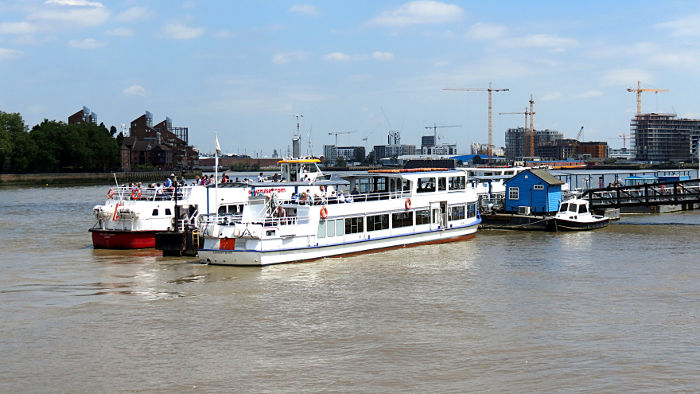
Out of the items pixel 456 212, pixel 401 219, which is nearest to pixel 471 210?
pixel 456 212

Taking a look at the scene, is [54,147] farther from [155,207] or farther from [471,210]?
[471,210]

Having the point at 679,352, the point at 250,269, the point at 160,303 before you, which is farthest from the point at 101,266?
the point at 679,352

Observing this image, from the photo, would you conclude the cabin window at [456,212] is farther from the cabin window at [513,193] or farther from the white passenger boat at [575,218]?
the cabin window at [513,193]

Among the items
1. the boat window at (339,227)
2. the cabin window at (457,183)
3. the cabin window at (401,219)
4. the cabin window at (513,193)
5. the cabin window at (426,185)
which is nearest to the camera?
the boat window at (339,227)

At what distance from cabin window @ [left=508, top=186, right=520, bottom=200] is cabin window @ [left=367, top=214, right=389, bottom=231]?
17.3 m

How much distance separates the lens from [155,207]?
44.4m

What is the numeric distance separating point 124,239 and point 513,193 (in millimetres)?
28758

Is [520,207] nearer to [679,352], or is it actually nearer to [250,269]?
[250,269]

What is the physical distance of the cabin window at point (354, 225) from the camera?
3938cm

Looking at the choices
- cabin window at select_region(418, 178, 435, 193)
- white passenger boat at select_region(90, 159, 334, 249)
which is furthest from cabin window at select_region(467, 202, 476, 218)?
white passenger boat at select_region(90, 159, 334, 249)

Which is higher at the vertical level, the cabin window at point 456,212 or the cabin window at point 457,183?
the cabin window at point 457,183

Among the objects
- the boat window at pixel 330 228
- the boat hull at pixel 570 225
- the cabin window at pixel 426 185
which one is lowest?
the boat hull at pixel 570 225

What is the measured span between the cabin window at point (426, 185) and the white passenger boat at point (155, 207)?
19.7ft

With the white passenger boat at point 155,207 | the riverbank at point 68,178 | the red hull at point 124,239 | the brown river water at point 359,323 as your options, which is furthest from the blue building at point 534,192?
the riverbank at point 68,178
